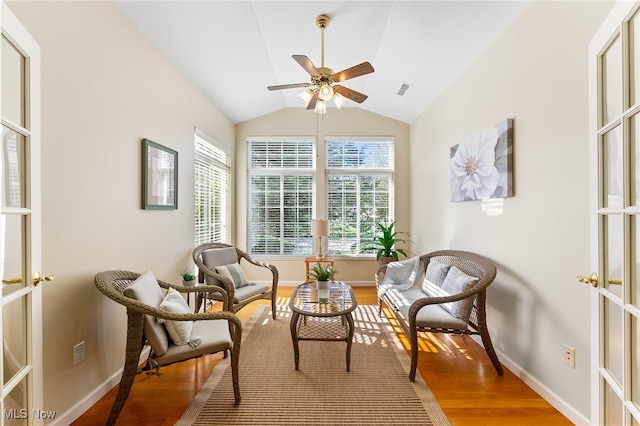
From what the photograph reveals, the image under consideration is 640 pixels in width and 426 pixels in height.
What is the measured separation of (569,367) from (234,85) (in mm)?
4171

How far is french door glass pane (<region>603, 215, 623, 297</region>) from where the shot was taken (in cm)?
105

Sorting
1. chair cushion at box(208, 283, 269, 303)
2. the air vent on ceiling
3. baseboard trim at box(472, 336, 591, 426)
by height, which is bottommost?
baseboard trim at box(472, 336, 591, 426)

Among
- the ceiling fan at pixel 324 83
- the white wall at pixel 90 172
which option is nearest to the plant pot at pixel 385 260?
the ceiling fan at pixel 324 83

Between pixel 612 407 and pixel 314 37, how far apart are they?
3319mm

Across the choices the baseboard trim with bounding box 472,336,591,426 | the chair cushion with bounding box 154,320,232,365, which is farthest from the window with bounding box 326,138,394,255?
the chair cushion with bounding box 154,320,232,365

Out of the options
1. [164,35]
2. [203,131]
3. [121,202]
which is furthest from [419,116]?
[121,202]

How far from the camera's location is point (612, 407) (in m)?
1.08

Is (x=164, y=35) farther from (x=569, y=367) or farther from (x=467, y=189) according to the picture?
(x=569, y=367)

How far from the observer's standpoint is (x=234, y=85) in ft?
12.0

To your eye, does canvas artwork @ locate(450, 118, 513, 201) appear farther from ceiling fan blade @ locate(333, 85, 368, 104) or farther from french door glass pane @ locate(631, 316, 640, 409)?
french door glass pane @ locate(631, 316, 640, 409)

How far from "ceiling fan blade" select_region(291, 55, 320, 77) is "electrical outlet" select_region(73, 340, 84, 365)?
7.81 feet

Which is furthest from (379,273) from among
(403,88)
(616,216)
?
(616,216)

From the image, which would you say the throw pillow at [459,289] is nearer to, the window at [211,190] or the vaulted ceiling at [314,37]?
the vaulted ceiling at [314,37]

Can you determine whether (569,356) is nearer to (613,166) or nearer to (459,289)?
(459,289)
